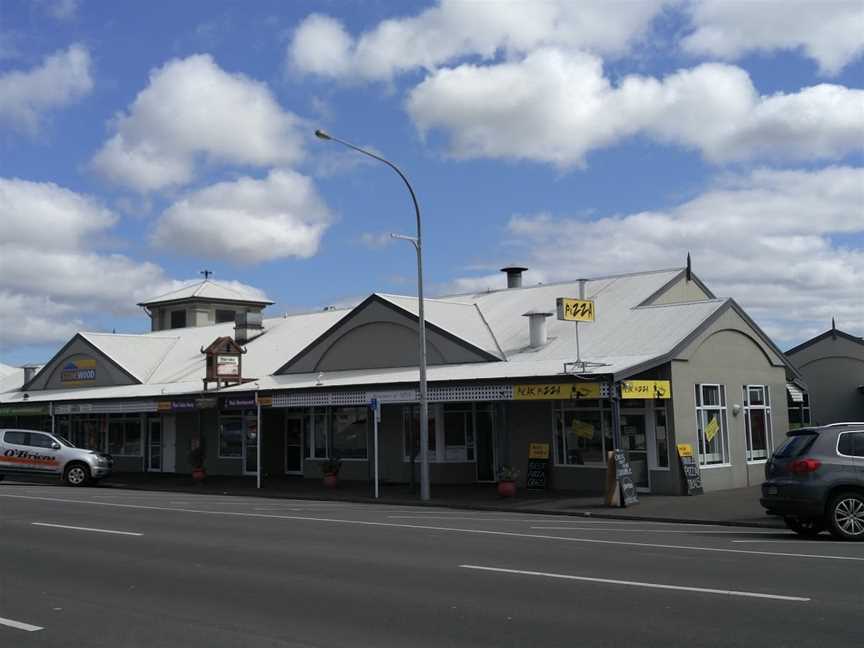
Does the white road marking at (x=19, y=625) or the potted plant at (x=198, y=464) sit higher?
the potted plant at (x=198, y=464)

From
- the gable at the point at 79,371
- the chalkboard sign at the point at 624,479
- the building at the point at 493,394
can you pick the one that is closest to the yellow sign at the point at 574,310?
the building at the point at 493,394

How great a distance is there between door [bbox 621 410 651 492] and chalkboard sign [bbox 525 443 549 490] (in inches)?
Answer: 82.4

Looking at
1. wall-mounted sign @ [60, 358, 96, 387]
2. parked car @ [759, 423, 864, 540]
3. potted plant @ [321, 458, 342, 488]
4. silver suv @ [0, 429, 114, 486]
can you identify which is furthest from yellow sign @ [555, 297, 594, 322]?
wall-mounted sign @ [60, 358, 96, 387]

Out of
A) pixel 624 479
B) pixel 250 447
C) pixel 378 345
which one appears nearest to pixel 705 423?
pixel 624 479

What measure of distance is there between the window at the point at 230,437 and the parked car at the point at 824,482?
69.4 ft

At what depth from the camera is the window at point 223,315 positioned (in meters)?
48.3

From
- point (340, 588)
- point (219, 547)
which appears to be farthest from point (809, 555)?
point (219, 547)

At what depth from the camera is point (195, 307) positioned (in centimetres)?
4719

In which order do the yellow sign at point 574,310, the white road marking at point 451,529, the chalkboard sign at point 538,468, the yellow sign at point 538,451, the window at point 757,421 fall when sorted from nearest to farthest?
the white road marking at point 451,529, the yellow sign at point 574,310, the chalkboard sign at point 538,468, the yellow sign at point 538,451, the window at point 757,421

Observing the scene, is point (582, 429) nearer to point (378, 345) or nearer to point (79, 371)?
point (378, 345)

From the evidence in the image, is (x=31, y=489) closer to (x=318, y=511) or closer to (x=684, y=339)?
(x=318, y=511)

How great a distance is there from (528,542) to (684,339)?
10.6 metres

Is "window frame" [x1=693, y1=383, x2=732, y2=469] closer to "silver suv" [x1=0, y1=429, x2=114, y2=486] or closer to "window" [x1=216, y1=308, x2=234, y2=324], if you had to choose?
"silver suv" [x1=0, y1=429, x2=114, y2=486]

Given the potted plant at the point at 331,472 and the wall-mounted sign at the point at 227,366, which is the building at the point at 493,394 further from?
the potted plant at the point at 331,472
